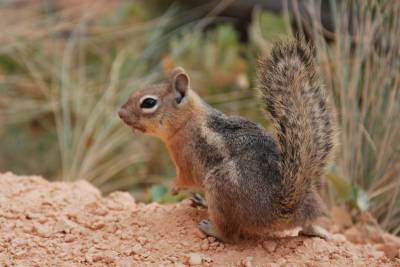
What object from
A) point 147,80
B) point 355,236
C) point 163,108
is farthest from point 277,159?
point 147,80

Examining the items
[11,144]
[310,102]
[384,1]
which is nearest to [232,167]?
[310,102]

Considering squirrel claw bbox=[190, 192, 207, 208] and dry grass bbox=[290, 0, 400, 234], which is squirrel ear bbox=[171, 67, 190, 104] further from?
dry grass bbox=[290, 0, 400, 234]

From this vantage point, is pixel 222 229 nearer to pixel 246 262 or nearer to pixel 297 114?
pixel 246 262

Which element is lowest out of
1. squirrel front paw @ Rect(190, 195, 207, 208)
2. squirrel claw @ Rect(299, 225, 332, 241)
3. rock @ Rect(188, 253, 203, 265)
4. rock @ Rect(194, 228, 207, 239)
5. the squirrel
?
rock @ Rect(188, 253, 203, 265)

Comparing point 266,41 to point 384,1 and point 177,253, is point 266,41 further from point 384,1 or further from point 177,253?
point 177,253

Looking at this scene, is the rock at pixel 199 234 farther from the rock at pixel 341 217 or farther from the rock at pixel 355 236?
the rock at pixel 341 217

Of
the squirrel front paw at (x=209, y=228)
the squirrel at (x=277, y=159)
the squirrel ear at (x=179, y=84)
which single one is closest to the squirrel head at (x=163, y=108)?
the squirrel ear at (x=179, y=84)

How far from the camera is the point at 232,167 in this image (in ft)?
11.4

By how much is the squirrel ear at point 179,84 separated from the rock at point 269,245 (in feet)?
3.37

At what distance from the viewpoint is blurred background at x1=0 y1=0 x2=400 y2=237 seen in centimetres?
500

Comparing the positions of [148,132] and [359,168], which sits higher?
[148,132]

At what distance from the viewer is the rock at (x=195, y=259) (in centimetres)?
335

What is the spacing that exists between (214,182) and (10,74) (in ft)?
14.9

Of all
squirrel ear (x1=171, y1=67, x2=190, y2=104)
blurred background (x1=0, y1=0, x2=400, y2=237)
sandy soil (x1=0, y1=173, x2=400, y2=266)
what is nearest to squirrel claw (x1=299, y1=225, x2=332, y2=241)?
sandy soil (x1=0, y1=173, x2=400, y2=266)
